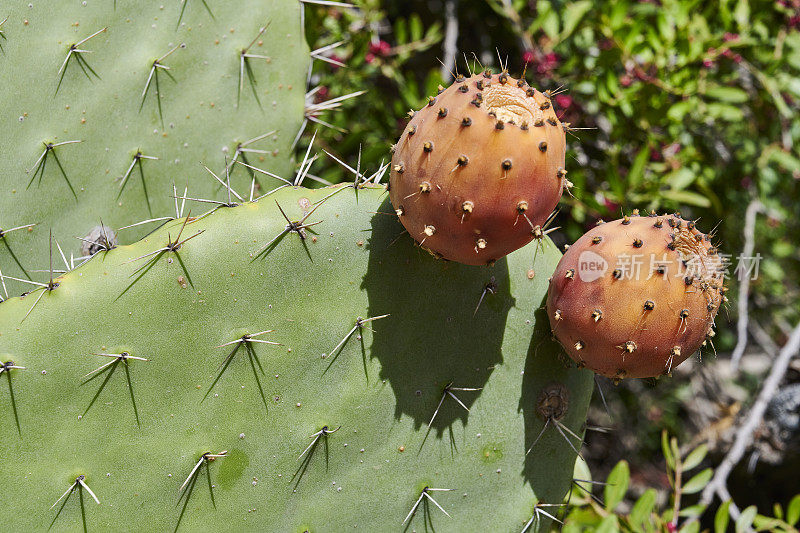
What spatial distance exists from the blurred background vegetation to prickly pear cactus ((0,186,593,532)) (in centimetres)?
66

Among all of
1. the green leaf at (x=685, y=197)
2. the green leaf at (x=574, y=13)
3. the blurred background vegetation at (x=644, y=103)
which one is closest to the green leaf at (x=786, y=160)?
the blurred background vegetation at (x=644, y=103)

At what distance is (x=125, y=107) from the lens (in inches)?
52.7

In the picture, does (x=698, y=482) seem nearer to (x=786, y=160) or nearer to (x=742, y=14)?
(x=786, y=160)

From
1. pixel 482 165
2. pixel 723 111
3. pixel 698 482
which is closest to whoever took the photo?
pixel 482 165

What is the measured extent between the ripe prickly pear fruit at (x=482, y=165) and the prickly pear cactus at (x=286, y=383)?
0.57ft

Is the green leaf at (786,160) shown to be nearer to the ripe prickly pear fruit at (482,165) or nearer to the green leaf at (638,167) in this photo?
the green leaf at (638,167)

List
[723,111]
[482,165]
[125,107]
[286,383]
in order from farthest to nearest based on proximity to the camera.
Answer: [723,111]
[125,107]
[286,383]
[482,165]

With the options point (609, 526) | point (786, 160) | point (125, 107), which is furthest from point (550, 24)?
point (609, 526)

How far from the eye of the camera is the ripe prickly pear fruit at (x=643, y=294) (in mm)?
991

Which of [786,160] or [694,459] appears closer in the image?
[694,459]

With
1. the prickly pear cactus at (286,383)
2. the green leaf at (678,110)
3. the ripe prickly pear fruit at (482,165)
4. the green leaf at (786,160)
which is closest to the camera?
the ripe prickly pear fruit at (482,165)

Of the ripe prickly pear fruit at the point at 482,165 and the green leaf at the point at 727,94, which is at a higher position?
the ripe prickly pear fruit at the point at 482,165

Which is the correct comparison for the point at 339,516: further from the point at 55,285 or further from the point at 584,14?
the point at 584,14

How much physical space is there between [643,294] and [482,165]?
1.00 feet
